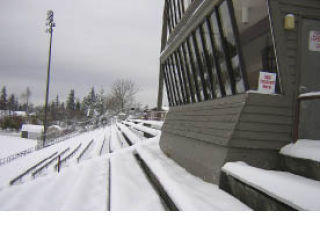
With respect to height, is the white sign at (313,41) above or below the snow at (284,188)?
above

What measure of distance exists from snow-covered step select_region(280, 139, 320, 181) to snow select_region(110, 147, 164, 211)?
1.99 meters

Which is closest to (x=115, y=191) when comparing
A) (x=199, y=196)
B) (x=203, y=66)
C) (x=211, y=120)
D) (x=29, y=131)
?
(x=199, y=196)

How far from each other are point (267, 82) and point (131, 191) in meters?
2.87

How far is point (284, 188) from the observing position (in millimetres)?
2160

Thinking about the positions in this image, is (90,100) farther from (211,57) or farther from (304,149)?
(304,149)

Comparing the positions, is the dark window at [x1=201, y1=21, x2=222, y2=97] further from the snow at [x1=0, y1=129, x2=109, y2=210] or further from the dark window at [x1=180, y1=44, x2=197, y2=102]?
the snow at [x1=0, y1=129, x2=109, y2=210]

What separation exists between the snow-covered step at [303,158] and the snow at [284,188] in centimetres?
34

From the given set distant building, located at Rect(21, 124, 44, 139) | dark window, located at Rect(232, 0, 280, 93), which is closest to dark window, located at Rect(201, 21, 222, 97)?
dark window, located at Rect(232, 0, 280, 93)

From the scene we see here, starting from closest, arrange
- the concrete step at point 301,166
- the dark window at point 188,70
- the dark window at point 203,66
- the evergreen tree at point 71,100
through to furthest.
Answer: the concrete step at point 301,166, the dark window at point 203,66, the dark window at point 188,70, the evergreen tree at point 71,100

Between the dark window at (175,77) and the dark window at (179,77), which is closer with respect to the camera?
the dark window at (179,77)

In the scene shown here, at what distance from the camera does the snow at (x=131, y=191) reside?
116 inches

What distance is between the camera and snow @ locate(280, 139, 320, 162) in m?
2.80

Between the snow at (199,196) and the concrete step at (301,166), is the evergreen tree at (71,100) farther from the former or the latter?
the concrete step at (301,166)

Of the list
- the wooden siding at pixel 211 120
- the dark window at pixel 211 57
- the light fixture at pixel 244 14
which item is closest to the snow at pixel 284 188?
the wooden siding at pixel 211 120
